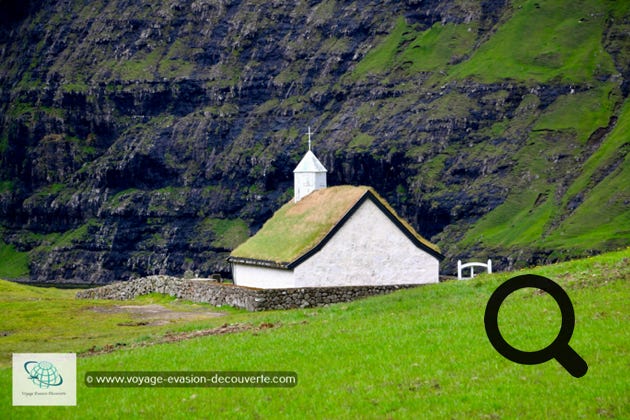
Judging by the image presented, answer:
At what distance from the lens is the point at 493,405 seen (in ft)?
80.6

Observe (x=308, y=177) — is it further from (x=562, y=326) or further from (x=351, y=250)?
(x=562, y=326)

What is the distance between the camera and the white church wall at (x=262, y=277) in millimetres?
59000

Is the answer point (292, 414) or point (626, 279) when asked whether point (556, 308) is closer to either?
point (626, 279)

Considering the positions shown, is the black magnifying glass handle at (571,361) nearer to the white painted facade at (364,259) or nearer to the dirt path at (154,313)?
the dirt path at (154,313)

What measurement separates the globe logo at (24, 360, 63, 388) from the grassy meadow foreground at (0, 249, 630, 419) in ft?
2.53

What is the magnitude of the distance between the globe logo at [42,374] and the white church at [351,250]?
2862cm

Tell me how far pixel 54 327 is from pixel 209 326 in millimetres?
9884

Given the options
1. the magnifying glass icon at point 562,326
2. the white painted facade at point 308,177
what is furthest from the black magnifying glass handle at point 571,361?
the white painted facade at point 308,177

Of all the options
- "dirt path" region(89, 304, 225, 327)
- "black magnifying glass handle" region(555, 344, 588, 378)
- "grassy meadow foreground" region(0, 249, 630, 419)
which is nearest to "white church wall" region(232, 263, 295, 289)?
"dirt path" region(89, 304, 225, 327)

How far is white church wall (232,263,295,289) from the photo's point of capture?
59000 millimetres

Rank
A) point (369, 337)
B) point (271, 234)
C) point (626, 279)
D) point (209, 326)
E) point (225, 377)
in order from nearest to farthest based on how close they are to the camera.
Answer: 1. point (225, 377)
2. point (369, 337)
3. point (626, 279)
4. point (209, 326)
5. point (271, 234)

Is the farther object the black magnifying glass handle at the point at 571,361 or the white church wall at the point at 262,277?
the white church wall at the point at 262,277

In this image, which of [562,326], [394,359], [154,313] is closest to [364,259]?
[154,313]

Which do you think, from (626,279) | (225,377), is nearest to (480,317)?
(626,279)
